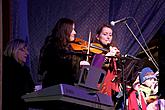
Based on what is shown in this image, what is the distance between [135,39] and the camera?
393 centimetres

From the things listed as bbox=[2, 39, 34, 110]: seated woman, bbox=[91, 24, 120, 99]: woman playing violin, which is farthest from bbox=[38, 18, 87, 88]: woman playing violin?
bbox=[91, 24, 120, 99]: woman playing violin

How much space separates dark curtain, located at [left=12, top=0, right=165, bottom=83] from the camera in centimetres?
396

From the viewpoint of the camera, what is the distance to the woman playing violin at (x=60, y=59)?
2.63m

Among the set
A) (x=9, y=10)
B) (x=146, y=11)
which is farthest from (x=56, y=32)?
(x=146, y=11)

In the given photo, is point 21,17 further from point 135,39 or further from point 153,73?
point 153,73

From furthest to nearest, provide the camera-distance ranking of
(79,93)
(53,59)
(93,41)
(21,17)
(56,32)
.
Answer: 1. (21,17)
2. (93,41)
3. (56,32)
4. (53,59)
5. (79,93)

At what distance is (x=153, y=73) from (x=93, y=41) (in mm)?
803

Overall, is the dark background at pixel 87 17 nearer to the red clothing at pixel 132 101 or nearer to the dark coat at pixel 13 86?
the red clothing at pixel 132 101

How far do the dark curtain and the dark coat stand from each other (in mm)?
1099

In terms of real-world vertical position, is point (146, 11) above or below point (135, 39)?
above

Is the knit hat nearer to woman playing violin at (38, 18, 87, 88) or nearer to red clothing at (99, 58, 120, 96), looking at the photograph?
red clothing at (99, 58, 120, 96)

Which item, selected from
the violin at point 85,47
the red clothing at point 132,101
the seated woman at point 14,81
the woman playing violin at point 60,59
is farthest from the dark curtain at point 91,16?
the seated woman at point 14,81

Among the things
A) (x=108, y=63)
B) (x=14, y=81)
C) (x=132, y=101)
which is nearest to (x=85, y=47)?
(x=108, y=63)

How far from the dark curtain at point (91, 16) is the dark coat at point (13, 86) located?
1099mm
